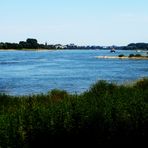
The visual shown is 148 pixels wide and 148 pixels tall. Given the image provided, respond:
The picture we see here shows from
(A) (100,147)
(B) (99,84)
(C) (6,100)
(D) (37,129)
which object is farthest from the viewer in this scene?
(B) (99,84)

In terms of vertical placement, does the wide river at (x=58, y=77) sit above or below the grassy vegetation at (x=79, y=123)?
below

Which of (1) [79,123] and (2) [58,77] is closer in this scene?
(1) [79,123]

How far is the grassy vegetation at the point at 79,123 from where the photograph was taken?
10654 mm

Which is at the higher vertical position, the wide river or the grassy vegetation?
the grassy vegetation

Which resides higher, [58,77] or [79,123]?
[79,123]

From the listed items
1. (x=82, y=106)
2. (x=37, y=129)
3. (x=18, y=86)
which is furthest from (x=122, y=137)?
(x=18, y=86)

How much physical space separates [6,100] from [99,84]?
253 inches

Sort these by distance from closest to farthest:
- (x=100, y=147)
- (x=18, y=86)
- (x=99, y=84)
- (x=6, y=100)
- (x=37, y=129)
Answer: (x=37, y=129)
(x=100, y=147)
(x=6, y=100)
(x=99, y=84)
(x=18, y=86)

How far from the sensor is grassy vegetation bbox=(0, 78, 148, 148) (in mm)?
10654

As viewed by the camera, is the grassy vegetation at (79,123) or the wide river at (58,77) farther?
the wide river at (58,77)

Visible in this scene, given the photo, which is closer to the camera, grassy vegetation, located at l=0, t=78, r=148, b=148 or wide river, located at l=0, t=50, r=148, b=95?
grassy vegetation, located at l=0, t=78, r=148, b=148

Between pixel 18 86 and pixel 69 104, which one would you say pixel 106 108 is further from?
pixel 18 86

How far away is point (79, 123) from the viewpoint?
11.6 metres

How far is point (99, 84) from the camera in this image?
24.4 metres
